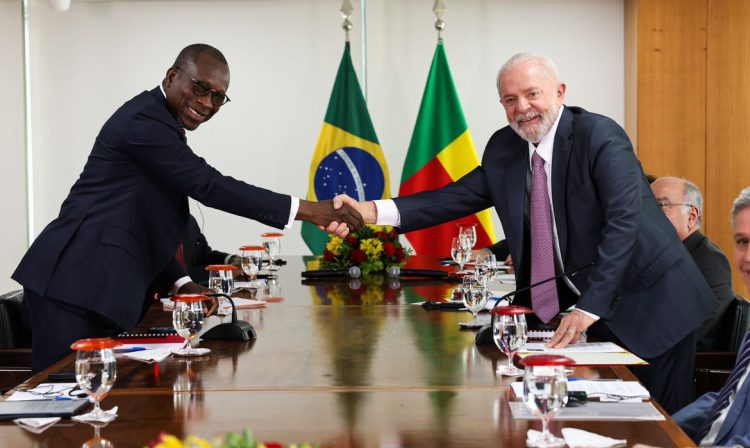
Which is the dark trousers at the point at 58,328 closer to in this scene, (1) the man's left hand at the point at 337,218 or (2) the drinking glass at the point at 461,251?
(1) the man's left hand at the point at 337,218

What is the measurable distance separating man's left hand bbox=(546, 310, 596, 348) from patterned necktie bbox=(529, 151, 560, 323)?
0.40m

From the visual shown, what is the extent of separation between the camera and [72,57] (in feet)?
27.9

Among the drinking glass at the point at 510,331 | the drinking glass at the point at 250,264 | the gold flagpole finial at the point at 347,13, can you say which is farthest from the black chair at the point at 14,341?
the gold flagpole finial at the point at 347,13

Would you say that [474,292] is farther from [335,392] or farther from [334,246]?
[334,246]

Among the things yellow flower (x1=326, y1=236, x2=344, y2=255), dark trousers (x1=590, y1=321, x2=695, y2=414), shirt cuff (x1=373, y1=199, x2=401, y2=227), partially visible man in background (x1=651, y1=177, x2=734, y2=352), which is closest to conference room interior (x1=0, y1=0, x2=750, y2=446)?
yellow flower (x1=326, y1=236, x2=344, y2=255)

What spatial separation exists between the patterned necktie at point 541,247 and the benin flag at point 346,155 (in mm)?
4481

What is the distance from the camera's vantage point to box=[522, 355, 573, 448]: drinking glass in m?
1.86

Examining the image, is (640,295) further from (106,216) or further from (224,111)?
(224,111)

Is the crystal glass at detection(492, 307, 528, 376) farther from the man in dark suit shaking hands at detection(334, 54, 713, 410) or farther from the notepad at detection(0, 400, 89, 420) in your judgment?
the notepad at detection(0, 400, 89, 420)

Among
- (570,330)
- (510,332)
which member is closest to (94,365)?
(510,332)

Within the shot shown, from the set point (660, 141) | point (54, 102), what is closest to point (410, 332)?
point (660, 141)

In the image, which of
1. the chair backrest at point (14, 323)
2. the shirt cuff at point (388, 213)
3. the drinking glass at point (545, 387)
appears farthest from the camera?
the shirt cuff at point (388, 213)

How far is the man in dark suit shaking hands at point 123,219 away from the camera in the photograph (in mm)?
3432

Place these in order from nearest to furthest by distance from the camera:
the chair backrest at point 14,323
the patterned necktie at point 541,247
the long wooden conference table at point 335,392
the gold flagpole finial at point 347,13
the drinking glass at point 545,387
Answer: the drinking glass at point 545,387, the long wooden conference table at point 335,392, the patterned necktie at point 541,247, the chair backrest at point 14,323, the gold flagpole finial at point 347,13
